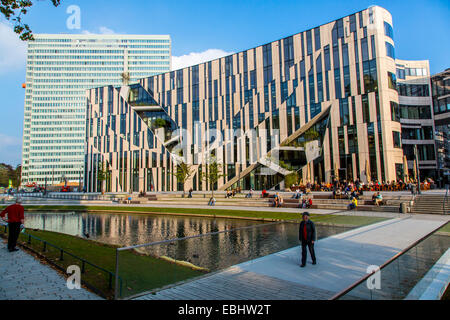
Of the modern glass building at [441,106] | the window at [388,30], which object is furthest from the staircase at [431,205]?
the modern glass building at [441,106]

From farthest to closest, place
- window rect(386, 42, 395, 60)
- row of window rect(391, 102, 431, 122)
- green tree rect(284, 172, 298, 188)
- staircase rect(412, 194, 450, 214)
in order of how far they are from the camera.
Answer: row of window rect(391, 102, 431, 122)
green tree rect(284, 172, 298, 188)
window rect(386, 42, 395, 60)
staircase rect(412, 194, 450, 214)

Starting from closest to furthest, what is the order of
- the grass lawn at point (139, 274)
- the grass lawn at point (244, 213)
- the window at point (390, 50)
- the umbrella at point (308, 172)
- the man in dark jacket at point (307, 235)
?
the grass lawn at point (139, 274), the man in dark jacket at point (307, 235), the grass lawn at point (244, 213), the window at point (390, 50), the umbrella at point (308, 172)

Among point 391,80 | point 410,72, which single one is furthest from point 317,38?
point 410,72

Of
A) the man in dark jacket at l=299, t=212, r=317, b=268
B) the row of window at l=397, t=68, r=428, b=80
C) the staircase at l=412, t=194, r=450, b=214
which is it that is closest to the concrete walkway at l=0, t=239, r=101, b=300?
the man in dark jacket at l=299, t=212, r=317, b=268

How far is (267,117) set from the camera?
4356 centimetres

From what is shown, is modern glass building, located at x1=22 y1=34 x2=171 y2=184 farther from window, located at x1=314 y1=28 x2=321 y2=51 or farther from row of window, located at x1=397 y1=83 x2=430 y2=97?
row of window, located at x1=397 y1=83 x2=430 y2=97

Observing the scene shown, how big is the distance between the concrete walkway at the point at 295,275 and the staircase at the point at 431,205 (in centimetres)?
1309

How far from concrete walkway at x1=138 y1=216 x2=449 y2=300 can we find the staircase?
515 inches

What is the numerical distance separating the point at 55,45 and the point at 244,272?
145m

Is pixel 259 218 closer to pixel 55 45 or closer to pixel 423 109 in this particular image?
pixel 423 109

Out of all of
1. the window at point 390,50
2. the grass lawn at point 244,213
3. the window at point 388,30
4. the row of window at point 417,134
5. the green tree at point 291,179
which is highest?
the window at point 388,30

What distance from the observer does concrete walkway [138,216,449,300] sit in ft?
18.1

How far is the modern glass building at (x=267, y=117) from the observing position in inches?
1400

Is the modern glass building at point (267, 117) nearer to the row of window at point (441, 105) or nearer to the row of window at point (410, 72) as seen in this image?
the row of window at point (441, 105)
